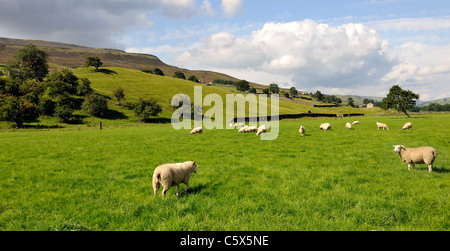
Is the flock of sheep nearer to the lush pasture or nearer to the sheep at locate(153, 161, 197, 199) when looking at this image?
the sheep at locate(153, 161, 197, 199)

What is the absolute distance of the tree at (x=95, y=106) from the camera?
2486 inches

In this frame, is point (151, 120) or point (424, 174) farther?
point (151, 120)

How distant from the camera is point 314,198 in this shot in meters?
6.88

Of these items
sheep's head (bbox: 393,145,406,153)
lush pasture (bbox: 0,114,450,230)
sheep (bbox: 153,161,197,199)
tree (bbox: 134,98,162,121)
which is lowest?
lush pasture (bbox: 0,114,450,230)

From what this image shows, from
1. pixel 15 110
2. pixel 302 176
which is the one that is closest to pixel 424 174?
pixel 302 176

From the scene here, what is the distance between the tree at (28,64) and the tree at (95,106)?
38833 mm

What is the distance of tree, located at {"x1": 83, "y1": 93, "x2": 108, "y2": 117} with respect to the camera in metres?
63.2

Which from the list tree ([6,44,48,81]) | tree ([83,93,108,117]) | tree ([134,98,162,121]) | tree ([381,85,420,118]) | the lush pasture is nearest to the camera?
the lush pasture

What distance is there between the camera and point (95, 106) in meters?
63.2

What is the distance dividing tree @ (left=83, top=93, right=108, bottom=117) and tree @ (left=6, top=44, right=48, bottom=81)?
127ft

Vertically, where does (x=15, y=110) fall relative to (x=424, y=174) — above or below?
above

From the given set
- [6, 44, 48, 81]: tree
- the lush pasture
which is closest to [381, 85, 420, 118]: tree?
the lush pasture
